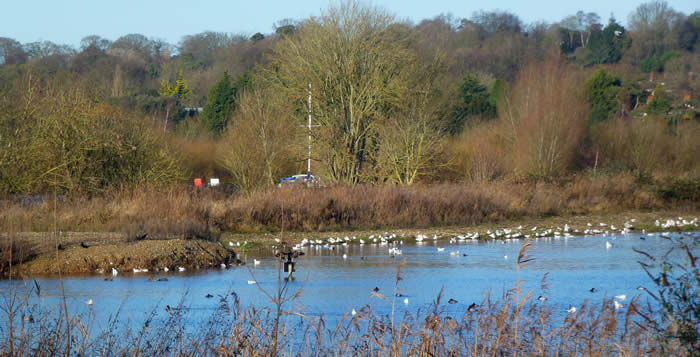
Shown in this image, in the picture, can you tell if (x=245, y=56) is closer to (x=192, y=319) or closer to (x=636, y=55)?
(x=636, y=55)

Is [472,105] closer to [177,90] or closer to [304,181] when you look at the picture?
[304,181]

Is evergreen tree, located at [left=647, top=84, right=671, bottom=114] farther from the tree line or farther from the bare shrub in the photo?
the bare shrub

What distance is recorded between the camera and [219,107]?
196 feet

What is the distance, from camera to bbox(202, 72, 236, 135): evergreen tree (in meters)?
57.9

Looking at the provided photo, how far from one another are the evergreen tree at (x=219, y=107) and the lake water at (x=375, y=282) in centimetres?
3851

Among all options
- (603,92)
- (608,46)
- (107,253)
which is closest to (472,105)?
(603,92)

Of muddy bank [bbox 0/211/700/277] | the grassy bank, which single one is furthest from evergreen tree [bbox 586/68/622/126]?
muddy bank [bbox 0/211/700/277]

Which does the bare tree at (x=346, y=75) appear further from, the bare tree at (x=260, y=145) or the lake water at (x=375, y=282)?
the lake water at (x=375, y=282)

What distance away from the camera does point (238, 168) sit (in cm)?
3816

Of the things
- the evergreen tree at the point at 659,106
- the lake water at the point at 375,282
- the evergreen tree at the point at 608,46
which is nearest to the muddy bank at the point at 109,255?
the lake water at the point at 375,282

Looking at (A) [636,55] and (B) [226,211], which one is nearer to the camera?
(B) [226,211]

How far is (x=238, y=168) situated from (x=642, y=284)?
87.1 feet

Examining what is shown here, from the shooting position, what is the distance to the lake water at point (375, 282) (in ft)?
39.4

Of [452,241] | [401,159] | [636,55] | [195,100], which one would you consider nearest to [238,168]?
[401,159]
